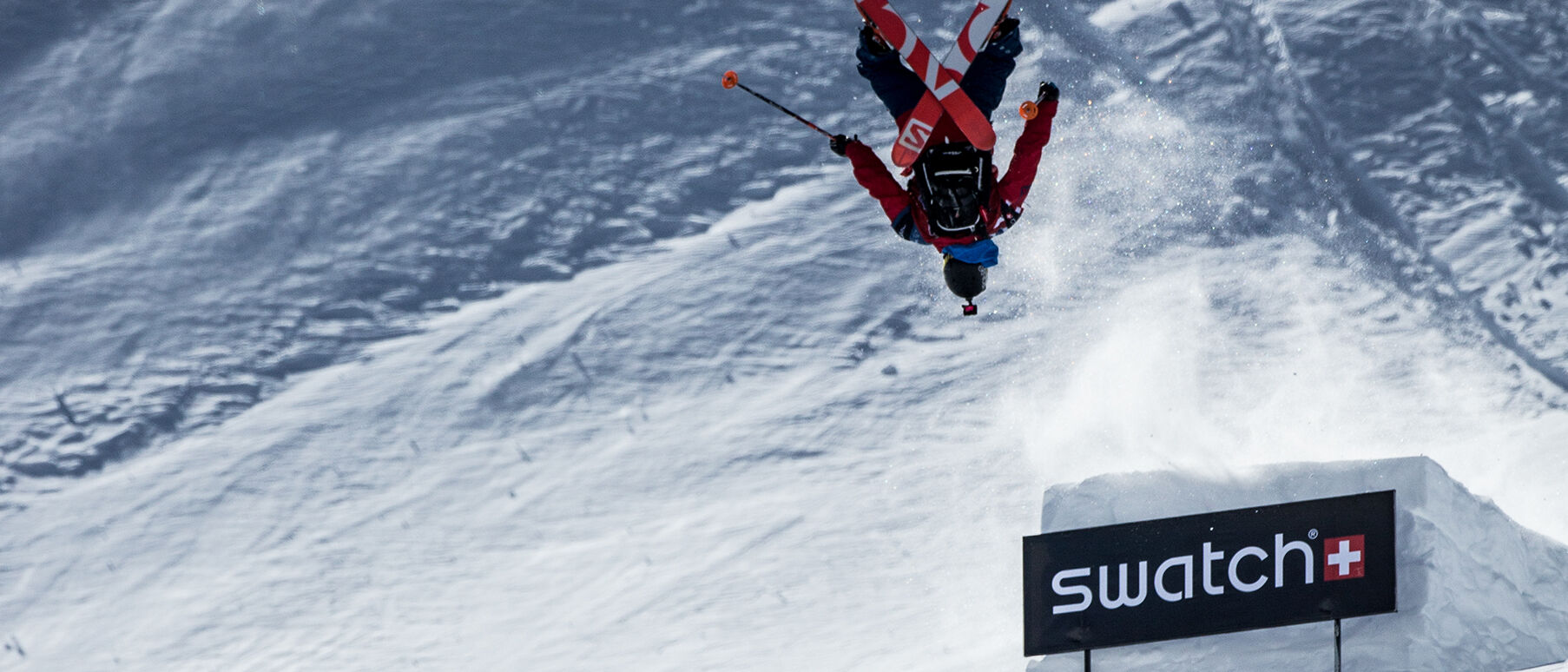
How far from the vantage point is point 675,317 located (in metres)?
24.6

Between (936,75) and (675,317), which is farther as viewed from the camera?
(675,317)

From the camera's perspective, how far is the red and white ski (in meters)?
11.9

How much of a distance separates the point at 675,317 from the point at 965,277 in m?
12.3

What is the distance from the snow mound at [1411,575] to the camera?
1477 centimetres

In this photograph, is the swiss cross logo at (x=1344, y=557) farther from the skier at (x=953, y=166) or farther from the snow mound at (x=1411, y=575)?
the skier at (x=953, y=166)

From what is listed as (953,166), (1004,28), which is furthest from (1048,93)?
(953,166)

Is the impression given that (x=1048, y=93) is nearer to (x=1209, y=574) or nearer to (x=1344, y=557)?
(x=1209, y=574)

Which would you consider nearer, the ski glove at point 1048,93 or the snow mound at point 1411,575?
the ski glove at point 1048,93

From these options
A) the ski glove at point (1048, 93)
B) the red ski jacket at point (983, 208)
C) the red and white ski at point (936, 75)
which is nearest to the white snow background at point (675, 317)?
the red ski jacket at point (983, 208)

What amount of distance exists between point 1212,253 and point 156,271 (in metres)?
14.0

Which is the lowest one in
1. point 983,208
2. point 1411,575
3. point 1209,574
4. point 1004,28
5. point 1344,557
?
point 1411,575

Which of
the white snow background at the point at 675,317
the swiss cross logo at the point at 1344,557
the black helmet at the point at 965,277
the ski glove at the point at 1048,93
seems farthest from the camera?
the white snow background at the point at 675,317

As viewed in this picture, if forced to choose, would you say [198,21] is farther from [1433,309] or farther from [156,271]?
[1433,309]

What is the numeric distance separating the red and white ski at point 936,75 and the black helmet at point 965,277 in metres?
0.88
